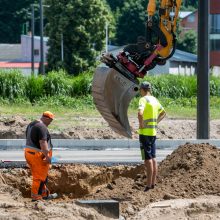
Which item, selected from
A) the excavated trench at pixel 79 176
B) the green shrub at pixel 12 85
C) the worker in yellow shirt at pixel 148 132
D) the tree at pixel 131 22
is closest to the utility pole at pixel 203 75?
the excavated trench at pixel 79 176

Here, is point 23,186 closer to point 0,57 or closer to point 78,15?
point 78,15

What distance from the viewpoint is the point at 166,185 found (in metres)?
14.1

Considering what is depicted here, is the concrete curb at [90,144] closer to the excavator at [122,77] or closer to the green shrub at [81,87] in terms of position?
the excavator at [122,77]

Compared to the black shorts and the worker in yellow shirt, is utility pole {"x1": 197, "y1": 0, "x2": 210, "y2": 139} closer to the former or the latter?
the worker in yellow shirt

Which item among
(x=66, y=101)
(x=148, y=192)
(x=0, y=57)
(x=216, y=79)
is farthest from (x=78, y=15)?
(x=148, y=192)

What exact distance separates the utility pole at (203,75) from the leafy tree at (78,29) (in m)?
43.7

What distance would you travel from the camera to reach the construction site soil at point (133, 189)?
38.6ft

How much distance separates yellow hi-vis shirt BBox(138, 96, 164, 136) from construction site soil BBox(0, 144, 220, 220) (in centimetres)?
88

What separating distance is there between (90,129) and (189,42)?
92805mm

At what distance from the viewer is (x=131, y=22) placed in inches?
4596

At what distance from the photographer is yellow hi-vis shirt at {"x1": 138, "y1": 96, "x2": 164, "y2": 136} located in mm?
14234

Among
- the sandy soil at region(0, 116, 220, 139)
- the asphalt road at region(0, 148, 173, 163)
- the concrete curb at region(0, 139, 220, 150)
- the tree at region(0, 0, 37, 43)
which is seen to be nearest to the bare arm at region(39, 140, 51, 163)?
the asphalt road at region(0, 148, 173, 163)

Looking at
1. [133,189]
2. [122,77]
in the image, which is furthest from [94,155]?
[133,189]

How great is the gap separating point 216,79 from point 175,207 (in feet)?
108
